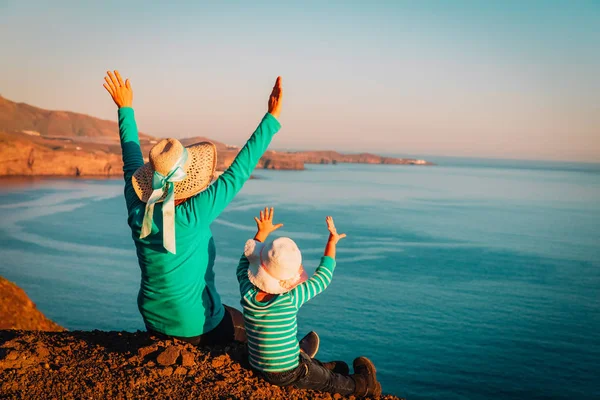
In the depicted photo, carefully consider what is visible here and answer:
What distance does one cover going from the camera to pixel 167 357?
12.1 ft

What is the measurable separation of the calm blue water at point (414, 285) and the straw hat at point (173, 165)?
398 inches

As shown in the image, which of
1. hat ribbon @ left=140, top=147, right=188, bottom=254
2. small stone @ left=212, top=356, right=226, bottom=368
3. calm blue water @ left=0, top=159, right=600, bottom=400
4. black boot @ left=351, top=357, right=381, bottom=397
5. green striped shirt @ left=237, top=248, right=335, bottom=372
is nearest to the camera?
hat ribbon @ left=140, top=147, right=188, bottom=254

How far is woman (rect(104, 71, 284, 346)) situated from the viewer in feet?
11.2

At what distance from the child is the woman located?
13.1 inches

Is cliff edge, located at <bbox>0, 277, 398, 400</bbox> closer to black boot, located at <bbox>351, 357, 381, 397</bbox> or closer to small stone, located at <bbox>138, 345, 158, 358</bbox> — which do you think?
small stone, located at <bbox>138, 345, 158, 358</bbox>

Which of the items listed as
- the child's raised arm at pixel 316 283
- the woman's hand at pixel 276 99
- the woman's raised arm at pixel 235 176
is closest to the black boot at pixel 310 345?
the child's raised arm at pixel 316 283

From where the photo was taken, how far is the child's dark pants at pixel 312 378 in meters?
3.74

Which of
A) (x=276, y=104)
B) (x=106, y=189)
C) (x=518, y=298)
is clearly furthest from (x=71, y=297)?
(x=106, y=189)

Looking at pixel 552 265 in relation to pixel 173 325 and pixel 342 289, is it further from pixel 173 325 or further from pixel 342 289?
pixel 173 325

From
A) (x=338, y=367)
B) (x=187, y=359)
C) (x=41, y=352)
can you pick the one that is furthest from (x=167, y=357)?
(x=338, y=367)

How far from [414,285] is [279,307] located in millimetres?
17862

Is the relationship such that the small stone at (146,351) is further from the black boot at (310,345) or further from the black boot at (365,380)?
the black boot at (365,380)

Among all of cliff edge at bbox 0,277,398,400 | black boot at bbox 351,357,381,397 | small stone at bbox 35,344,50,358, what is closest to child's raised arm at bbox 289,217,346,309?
cliff edge at bbox 0,277,398,400

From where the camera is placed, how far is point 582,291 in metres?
20.5
